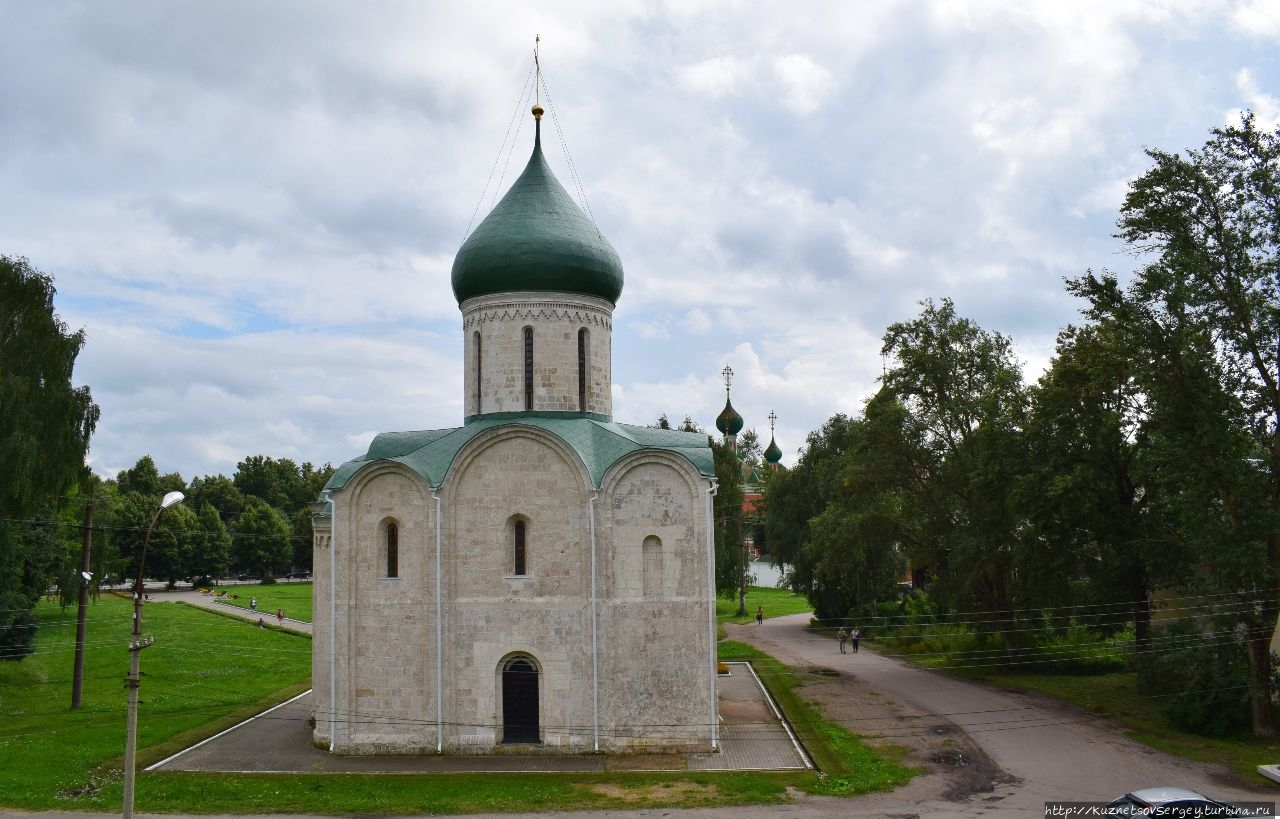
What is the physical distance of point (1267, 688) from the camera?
19172 mm

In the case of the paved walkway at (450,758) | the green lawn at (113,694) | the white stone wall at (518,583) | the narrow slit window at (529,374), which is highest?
the narrow slit window at (529,374)

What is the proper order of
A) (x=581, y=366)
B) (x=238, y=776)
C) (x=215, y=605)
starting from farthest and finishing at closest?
(x=215, y=605) < (x=581, y=366) < (x=238, y=776)

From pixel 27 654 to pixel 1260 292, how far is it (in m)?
31.8

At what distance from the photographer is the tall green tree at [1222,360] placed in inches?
754

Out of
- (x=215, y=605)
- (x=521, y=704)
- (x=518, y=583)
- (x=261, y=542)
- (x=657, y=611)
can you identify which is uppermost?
(x=261, y=542)

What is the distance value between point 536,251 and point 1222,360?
44.1 ft

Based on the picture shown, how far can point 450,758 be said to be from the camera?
1817cm

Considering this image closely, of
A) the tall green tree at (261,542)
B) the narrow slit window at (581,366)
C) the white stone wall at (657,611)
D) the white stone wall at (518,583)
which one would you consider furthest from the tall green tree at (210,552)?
the white stone wall at (657,611)

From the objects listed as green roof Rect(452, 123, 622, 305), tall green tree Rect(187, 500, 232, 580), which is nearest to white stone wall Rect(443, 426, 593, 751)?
green roof Rect(452, 123, 622, 305)

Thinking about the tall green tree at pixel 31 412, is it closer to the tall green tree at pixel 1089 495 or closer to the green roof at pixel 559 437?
the green roof at pixel 559 437

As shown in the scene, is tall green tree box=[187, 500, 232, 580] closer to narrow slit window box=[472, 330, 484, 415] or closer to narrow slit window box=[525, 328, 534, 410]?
narrow slit window box=[472, 330, 484, 415]

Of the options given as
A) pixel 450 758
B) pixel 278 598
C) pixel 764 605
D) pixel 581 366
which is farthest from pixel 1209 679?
pixel 278 598

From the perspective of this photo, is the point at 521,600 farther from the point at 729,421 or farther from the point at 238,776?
the point at 729,421

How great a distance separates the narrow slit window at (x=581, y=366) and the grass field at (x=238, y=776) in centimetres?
746
